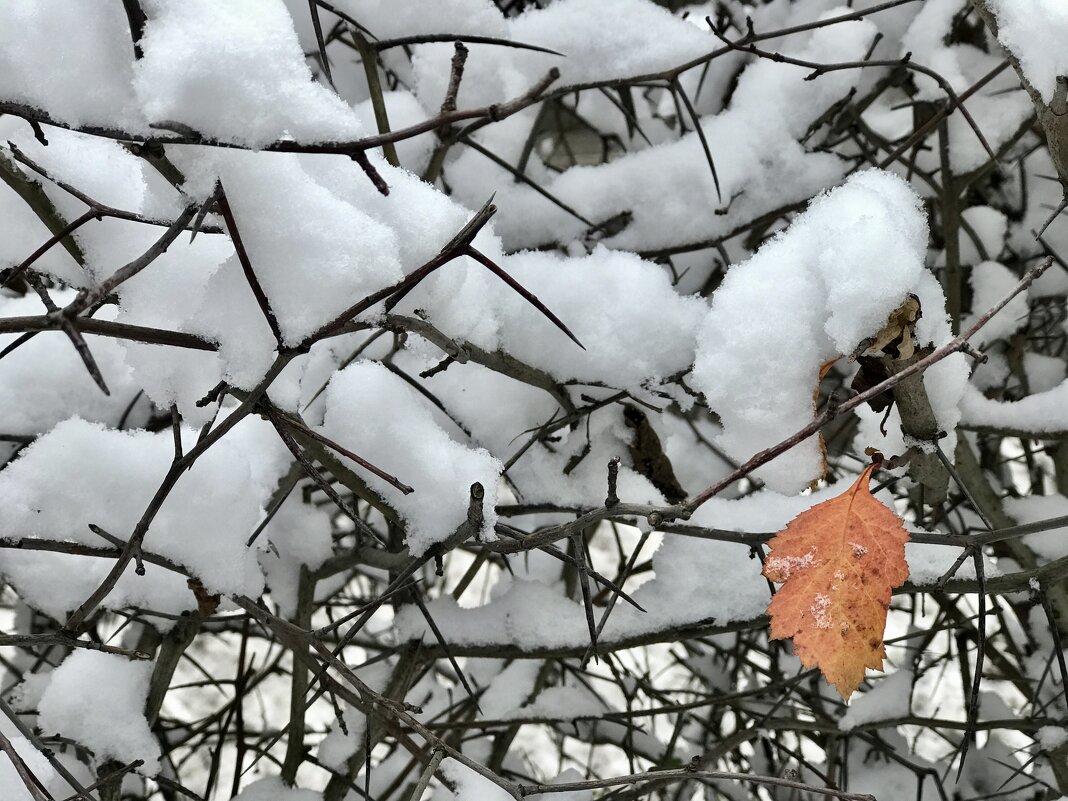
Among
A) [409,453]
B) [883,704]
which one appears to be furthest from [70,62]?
[883,704]

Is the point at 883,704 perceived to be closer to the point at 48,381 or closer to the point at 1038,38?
the point at 1038,38

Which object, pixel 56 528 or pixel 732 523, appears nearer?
pixel 56 528

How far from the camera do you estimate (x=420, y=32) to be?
130 centimetres

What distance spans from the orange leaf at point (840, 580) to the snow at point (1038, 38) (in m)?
0.41

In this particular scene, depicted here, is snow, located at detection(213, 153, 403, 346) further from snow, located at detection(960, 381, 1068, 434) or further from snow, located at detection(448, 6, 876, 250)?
snow, located at detection(960, 381, 1068, 434)

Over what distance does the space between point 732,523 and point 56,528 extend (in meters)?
0.81

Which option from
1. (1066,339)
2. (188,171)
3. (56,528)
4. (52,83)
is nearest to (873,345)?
(188,171)

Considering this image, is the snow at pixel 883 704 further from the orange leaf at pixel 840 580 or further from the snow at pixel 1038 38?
the snow at pixel 1038 38

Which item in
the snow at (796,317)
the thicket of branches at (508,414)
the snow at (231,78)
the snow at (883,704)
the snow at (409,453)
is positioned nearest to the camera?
the snow at (231,78)

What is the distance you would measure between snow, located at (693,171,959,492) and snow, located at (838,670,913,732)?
Result: 0.77 metres

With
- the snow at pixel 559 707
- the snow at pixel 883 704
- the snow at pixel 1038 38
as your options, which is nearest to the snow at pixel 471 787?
the snow at pixel 559 707

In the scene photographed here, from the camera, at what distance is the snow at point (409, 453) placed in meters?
1.00

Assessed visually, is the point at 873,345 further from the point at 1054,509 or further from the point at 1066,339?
the point at 1066,339

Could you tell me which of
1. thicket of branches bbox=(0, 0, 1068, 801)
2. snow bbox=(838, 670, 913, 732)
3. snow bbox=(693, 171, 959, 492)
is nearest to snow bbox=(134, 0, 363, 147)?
thicket of branches bbox=(0, 0, 1068, 801)
